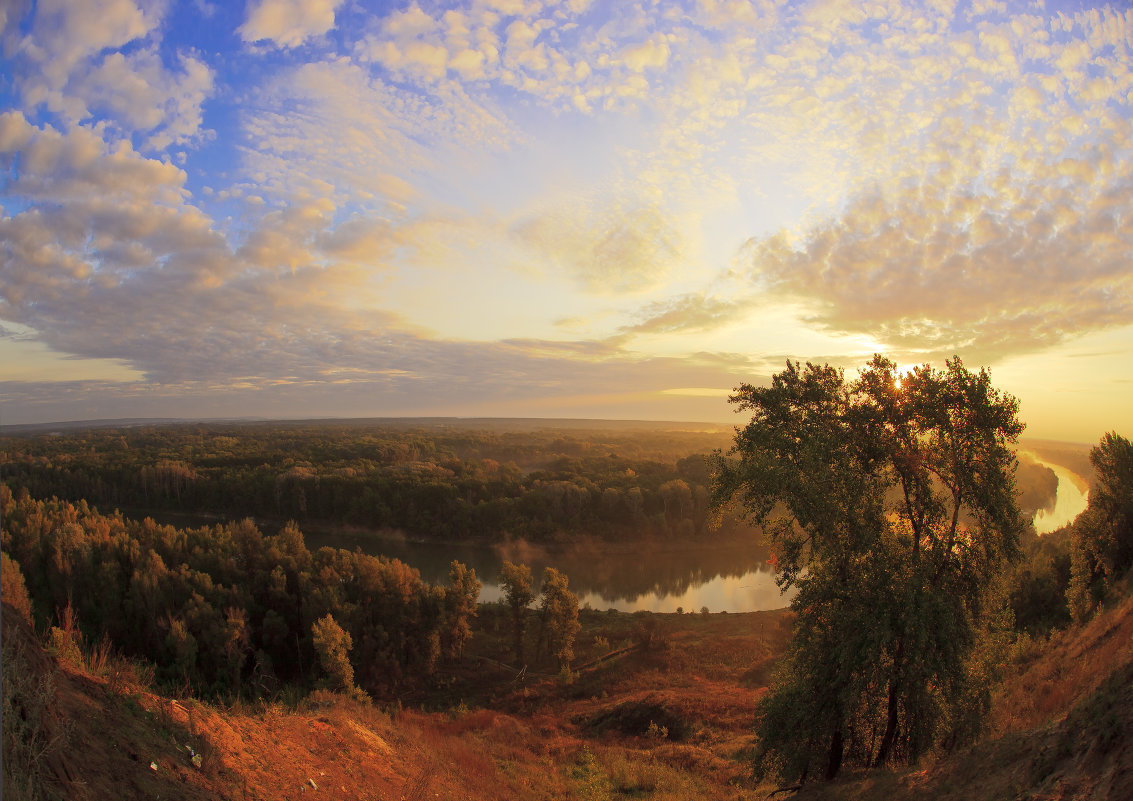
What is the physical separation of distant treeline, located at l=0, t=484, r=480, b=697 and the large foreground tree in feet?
72.0

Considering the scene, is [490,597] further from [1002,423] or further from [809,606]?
Answer: [1002,423]

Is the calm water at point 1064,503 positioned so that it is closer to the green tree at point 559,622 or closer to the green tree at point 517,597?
the green tree at point 559,622

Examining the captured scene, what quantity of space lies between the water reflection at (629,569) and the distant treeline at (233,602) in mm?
17893

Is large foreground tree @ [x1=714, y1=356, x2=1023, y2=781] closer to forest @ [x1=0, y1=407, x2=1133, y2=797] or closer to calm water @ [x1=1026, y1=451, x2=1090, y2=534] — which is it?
forest @ [x1=0, y1=407, x2=1133, y2=797]

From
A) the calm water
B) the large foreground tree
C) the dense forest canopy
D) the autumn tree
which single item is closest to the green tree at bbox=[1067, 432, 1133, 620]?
the large foreground tree

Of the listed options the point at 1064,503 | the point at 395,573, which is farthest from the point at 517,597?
the point at 1064,503

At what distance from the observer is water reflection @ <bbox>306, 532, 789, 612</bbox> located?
157ft

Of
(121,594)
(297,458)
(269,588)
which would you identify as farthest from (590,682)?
(297,458)

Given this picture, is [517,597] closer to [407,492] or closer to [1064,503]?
[407,492]

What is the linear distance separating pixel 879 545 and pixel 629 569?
163ft

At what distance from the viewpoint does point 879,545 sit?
35.7 ft

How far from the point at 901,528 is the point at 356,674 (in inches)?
1036

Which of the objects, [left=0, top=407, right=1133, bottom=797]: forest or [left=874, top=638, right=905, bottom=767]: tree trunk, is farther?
[left=0, top=407, right=1133, bottom=797]: forest

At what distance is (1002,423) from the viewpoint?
1077 cm
